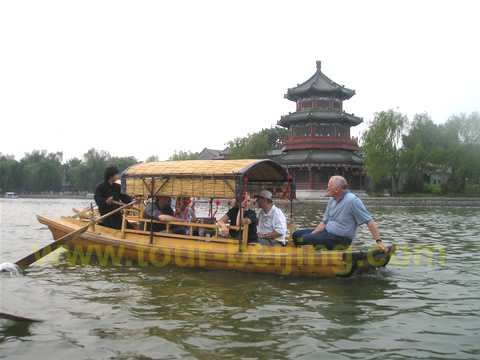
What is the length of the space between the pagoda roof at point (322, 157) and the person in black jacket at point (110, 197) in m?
35.8

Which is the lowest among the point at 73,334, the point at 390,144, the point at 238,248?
the point at 73,334

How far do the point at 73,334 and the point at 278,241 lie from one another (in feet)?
14.8

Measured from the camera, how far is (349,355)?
15.4ft

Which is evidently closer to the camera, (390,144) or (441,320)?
(441,320)

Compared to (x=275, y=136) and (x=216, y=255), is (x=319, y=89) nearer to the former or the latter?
(x=275, y=136)

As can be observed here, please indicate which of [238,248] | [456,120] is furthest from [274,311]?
[456,120]

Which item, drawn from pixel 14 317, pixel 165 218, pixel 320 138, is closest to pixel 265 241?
pixel 165 218

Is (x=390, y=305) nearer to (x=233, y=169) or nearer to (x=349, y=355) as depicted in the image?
(x=349, y=355)

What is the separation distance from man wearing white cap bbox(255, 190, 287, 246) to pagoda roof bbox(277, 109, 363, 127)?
3760 centimetres

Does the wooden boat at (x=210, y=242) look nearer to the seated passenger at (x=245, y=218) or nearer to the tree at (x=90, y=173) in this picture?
the seated passenger at (x=245, y=218)

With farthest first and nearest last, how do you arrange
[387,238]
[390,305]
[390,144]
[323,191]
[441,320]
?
[323,191], [390,144], [387,238], [390,305], [441,320]

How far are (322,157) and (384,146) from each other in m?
6.97

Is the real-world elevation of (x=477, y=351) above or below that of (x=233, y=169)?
below

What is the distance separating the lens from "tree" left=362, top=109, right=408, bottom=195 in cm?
4022
